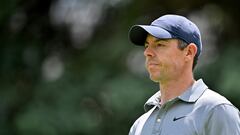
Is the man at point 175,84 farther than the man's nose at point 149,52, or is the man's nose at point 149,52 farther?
the man's nose at point 149,52

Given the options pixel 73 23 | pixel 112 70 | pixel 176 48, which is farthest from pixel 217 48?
pixel 176 48

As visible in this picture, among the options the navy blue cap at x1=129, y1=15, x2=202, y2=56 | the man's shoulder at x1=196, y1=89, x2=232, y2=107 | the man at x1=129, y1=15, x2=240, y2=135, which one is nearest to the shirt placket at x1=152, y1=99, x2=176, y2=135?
the man at x1=129, y1=15, x2=240, y2=135

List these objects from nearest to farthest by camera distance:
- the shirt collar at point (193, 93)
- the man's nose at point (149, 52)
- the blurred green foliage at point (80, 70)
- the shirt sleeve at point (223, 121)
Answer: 1. the shirt sleeve at point (223, 121)
2. the shirt collar at point (193, 93)
3. the man's nose at point (149, 52)
4. the blurred green foliage at point (80, 70)

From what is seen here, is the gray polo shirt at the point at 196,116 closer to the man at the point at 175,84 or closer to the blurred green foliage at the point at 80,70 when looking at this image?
the man at the point at 175,84

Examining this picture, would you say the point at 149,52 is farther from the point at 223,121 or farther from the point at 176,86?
the point at 223,121

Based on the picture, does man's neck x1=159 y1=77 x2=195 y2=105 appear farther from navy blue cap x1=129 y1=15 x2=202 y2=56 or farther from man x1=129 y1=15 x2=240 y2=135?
navy blue cap x1=129 y1=15 x2=202 y2=56

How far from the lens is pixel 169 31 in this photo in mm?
3416

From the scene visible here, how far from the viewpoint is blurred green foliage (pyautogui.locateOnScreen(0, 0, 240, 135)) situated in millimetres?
8547

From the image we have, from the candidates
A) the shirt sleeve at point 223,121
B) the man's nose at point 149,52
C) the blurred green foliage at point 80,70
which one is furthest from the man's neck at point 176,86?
the blurred green foliage at point 80,70

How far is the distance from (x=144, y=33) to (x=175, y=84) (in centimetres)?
23

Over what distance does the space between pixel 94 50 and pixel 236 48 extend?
154 cm

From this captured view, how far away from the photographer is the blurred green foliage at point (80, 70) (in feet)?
28.0

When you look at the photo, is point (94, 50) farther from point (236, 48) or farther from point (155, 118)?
point (155, 118)

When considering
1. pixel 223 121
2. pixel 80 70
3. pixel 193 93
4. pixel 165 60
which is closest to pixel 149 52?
pixel 165 60
